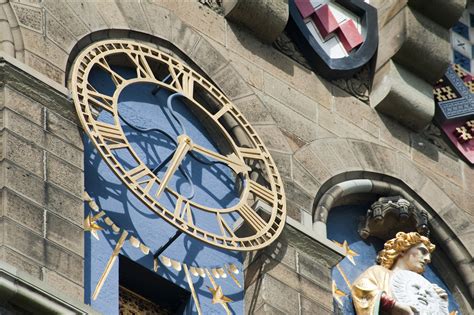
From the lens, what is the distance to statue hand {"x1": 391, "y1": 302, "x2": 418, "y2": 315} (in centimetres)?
1822

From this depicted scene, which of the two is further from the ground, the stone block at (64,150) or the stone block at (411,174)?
the stone block at (411,174)

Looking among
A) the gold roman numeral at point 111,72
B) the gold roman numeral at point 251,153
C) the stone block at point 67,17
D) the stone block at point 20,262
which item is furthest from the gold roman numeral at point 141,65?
the stone block at point 20,262

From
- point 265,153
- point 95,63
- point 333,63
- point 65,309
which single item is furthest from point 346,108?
point 65,309

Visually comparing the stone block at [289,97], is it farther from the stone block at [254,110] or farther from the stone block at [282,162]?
the stone block at [282,162]

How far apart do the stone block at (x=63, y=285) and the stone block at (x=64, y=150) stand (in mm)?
1217

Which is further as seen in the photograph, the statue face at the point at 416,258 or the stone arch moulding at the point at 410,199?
the stone arch moulding at the point at 410,199

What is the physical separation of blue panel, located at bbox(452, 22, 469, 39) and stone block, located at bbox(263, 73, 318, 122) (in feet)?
10.5

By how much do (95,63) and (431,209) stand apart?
3809 millimetres

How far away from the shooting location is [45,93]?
16.9m

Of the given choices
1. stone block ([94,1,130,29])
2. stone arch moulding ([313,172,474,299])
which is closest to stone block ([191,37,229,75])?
stone block ([94,1,130,29])

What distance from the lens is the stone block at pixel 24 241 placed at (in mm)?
15633

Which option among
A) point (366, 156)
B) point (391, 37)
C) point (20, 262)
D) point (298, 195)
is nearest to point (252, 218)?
point (298, 195)

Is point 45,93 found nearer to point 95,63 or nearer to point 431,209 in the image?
point 95,63

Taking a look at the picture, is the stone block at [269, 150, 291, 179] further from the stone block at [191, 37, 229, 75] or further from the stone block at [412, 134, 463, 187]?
the stone block at [412, 134, 463, 187]
